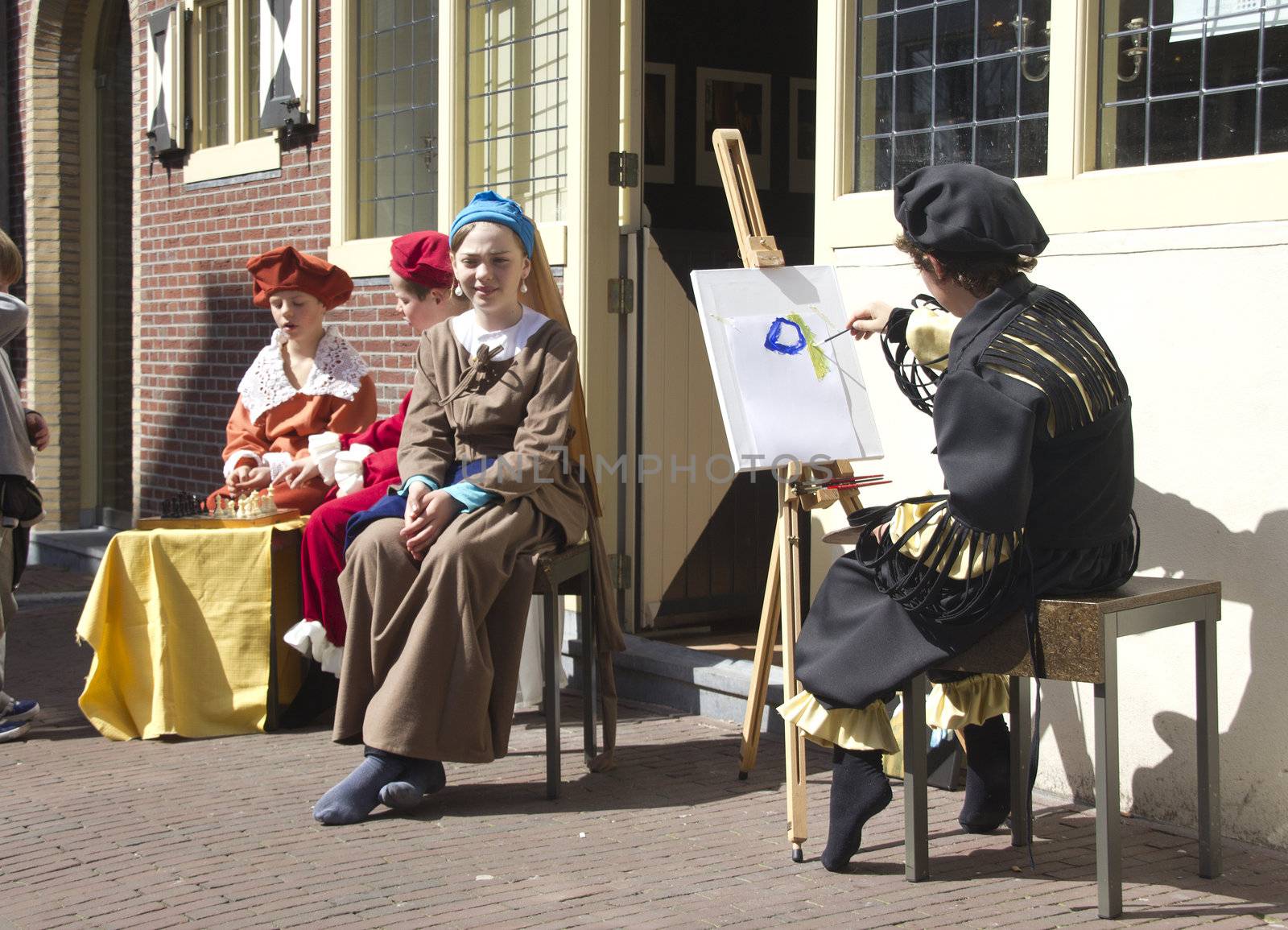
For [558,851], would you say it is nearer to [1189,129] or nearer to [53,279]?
[1189,129]

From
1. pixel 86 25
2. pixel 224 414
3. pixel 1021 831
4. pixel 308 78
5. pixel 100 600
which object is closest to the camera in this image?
pixel 1021 831

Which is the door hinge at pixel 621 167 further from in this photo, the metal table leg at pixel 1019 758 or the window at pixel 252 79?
the window at pixel 252 79

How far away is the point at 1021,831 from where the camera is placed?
3.96 metres

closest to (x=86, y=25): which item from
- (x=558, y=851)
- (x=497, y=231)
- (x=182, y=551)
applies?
(x=182, y=551)

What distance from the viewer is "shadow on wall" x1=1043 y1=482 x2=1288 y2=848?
3.85 metres

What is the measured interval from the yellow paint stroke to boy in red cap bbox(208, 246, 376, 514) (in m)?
Result: 2.05

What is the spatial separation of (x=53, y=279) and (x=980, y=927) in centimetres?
892

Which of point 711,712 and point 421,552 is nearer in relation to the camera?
point 421,552

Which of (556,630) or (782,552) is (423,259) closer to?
(556,630)

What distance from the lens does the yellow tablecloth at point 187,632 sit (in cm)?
Result: 534

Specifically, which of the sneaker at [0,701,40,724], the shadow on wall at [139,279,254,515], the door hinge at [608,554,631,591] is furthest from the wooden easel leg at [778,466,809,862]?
the shadow on wall at [139,279,254,515]

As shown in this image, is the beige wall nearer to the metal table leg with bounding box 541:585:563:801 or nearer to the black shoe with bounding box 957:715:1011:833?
the black shoe with bounding box 957:715:1011:833

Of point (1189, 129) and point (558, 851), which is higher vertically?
point (1189, 129)

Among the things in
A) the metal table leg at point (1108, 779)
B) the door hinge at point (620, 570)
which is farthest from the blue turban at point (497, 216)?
the metal table leg at point (1108, 779)
